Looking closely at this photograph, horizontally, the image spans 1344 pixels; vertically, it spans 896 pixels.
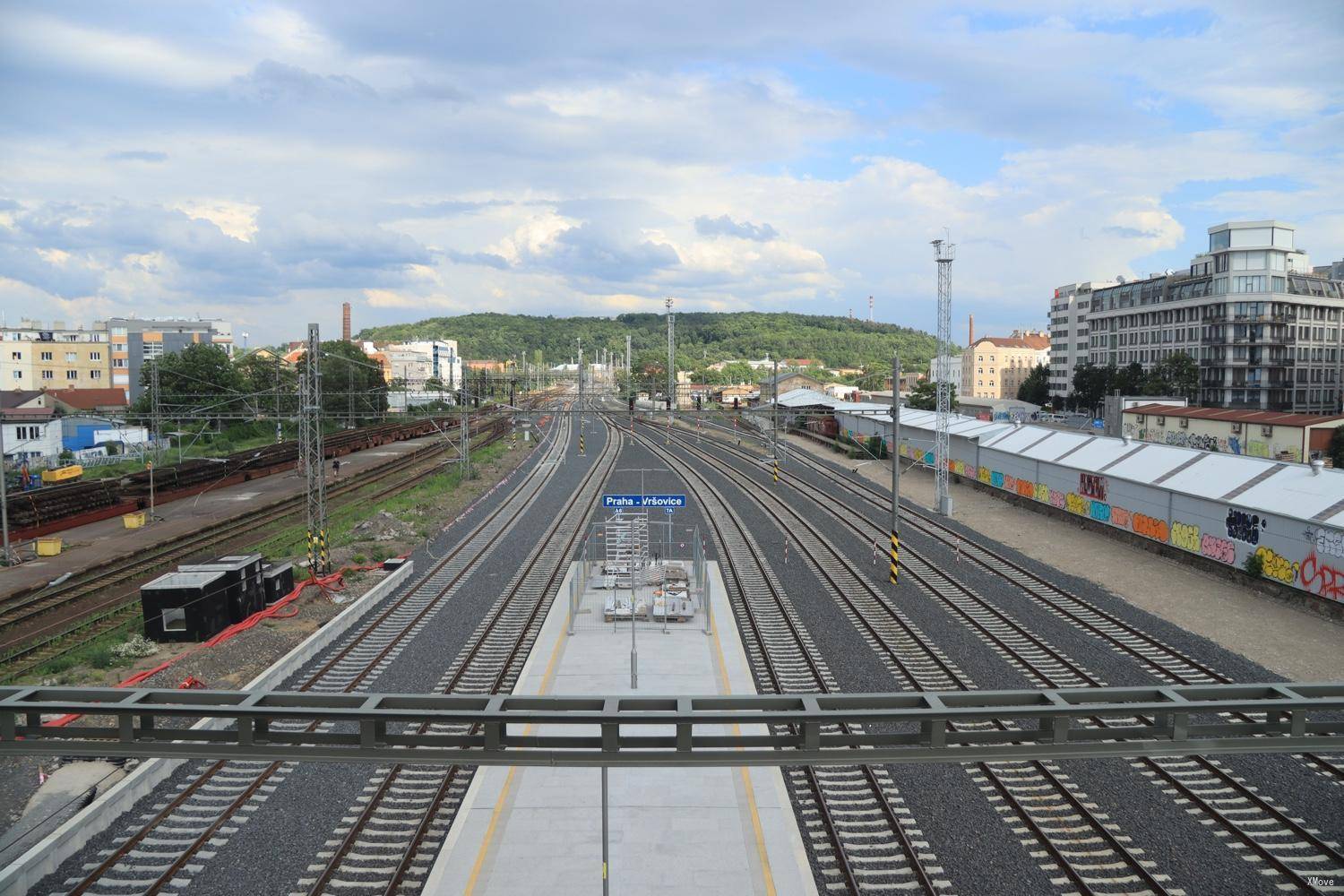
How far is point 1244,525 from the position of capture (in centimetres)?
2286

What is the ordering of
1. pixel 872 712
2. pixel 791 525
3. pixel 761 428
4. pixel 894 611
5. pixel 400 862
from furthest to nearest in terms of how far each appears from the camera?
pixel 761 428 < pixel 791 525 < pixel 894 611 < pixel 400 862 < pixel 872 712

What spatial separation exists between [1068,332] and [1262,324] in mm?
29330

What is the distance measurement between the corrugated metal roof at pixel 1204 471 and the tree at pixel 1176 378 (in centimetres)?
3472

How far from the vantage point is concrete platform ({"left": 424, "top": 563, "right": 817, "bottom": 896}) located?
9.40m

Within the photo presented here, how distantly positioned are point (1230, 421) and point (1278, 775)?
140ft

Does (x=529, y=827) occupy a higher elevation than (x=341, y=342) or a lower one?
lower

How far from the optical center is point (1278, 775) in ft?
38.7

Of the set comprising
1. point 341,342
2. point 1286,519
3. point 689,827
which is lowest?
point 689,827

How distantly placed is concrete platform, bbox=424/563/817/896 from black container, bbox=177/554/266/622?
9.97 meters

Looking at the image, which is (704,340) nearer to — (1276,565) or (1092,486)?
(1092,486)

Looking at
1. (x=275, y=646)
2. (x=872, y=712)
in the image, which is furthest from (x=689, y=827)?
(x=275, y=646)

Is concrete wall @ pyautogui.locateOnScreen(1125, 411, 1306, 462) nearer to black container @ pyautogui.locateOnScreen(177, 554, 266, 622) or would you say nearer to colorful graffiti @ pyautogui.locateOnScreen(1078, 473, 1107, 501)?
colorful graffiti @ pyautogui.locateOnScreen(1078, 473, 1107, 501)

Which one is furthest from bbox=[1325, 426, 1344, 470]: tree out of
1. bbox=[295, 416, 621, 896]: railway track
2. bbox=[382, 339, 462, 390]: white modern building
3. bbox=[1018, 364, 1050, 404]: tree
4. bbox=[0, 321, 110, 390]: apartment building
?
bbox=[382, 339, 462, 390]: white modern building

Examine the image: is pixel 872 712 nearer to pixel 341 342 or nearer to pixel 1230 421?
pixel 1230 421
